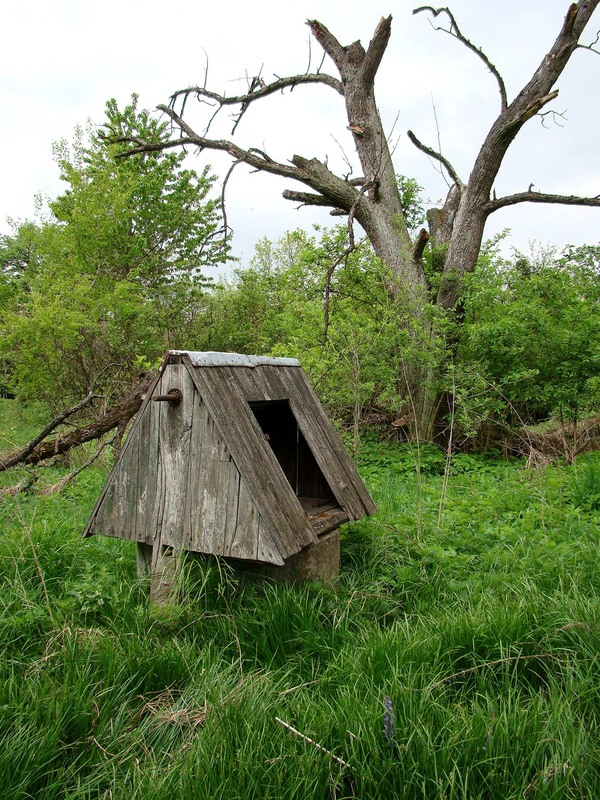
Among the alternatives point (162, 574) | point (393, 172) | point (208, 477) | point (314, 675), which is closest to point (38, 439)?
point (162, 574)

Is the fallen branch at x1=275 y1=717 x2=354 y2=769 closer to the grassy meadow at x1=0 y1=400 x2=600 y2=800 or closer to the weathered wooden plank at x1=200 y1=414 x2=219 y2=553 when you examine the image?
the grassy meadow at x1=0 y1=400 x2=600 y2=800

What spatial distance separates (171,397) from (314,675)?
166 cm

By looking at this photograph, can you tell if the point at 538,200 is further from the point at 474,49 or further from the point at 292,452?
the point at 292,452

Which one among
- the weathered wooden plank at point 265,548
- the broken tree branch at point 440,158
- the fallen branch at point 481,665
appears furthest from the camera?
the broken tree branch at point 440,158

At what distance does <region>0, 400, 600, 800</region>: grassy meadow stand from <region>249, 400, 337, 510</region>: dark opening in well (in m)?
0.49

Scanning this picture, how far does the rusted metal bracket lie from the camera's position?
10.3 ft

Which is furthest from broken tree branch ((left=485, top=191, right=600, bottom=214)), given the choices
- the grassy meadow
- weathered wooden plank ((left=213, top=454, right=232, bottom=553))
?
weathered wooden plank ((left=213, top=454, right=232, bottom=553))

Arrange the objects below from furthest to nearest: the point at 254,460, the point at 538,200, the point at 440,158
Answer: the point at 440,158 → the point at 538,200 → the point at 254,460

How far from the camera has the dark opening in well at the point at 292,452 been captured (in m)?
4.35

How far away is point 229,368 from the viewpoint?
11.3 ft

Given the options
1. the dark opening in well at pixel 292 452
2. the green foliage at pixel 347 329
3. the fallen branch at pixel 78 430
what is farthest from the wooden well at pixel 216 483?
the green foliage at pixel 347 329

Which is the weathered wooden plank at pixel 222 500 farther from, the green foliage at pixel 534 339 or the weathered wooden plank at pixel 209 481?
the green foliage at pixel 534 339

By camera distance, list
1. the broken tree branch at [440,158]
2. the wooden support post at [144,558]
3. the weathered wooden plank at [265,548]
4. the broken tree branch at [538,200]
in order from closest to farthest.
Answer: the weathered wooden plank at [265,548] < the wooden support post at [144,558] < the broken tree branch at [538,200] < the broken tree branch at [440,158]

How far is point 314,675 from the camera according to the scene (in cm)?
262
